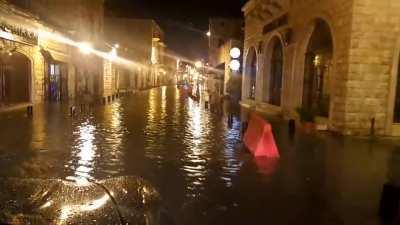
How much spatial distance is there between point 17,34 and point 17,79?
12.8ft

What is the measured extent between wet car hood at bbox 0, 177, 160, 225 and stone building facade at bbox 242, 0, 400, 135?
11.9 metres

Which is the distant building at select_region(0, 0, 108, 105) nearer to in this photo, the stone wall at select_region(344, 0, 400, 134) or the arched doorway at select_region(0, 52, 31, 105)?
the arched doorway at select_region(0, 52, 31, 105)

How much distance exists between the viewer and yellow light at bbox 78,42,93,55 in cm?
3209

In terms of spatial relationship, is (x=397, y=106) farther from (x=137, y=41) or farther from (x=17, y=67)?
(x=137, y=41)

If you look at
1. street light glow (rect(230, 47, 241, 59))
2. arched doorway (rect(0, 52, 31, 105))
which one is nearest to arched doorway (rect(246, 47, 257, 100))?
street light glow (rect(230, 47, 241, 59))

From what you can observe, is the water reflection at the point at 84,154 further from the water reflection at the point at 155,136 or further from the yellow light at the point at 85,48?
the yellow light at the point at 85,48

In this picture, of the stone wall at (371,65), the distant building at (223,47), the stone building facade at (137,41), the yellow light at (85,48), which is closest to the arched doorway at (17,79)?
the yellow light at (85,48)

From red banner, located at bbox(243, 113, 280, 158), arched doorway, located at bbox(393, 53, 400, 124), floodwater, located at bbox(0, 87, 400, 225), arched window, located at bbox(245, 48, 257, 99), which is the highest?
arched window, located at bbox(245, 48, 257, 99)

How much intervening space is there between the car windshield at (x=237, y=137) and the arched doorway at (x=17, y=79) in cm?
7

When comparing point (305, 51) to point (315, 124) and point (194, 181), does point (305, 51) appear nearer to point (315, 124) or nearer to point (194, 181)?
point (315, 124)

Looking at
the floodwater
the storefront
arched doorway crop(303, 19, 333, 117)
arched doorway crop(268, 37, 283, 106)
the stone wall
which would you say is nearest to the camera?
the floodwater

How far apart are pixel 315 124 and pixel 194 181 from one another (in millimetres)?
9549

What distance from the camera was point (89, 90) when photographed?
1416 inches

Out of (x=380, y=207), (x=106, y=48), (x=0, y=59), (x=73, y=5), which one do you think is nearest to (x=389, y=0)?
(x=380, y=207)
